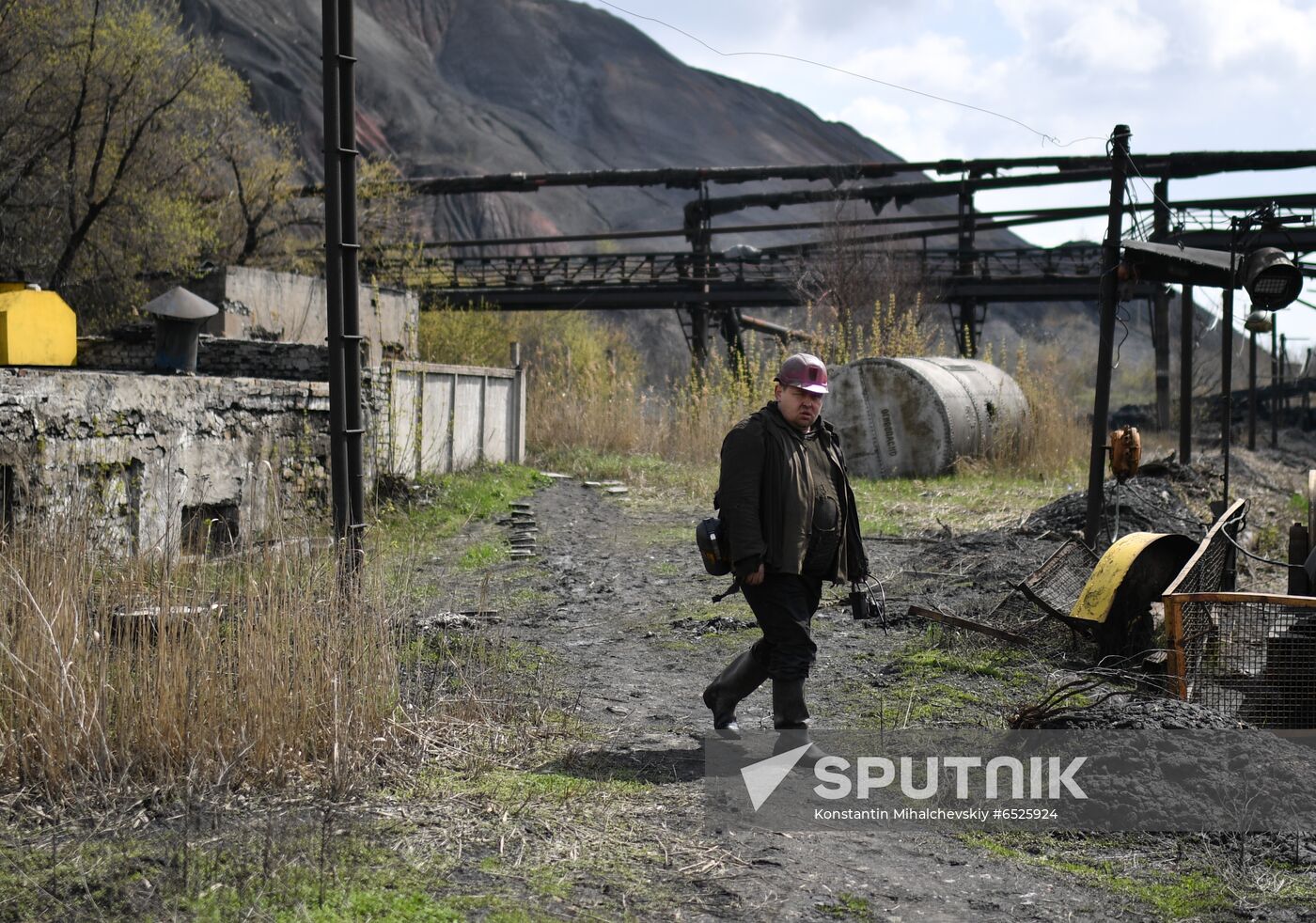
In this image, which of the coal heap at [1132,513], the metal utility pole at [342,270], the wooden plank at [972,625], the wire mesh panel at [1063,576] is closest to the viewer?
the metal utility pole at [342,270]

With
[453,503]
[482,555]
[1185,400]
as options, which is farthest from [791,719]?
[1185,400]

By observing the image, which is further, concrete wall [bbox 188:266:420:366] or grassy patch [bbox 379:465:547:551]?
concrete wall [bbox 188:266:420:366]

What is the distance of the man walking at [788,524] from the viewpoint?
506cm

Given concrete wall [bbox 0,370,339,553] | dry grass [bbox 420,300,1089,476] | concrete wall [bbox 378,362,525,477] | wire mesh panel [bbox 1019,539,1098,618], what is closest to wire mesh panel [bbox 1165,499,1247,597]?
wire mesh panel [bbox 1019,539,1098,618]

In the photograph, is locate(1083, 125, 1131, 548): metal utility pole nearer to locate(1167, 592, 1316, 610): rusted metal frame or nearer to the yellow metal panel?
the yellow metal panel

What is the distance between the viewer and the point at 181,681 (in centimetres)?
457

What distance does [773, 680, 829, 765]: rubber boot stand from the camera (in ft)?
17.1

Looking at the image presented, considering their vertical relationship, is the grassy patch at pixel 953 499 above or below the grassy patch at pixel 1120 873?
above

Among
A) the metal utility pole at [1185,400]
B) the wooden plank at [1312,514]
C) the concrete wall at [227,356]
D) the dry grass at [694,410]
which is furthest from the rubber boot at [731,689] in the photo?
the dry grass at [694,410]

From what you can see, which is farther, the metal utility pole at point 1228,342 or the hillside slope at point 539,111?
the hillside slope at point 539,111

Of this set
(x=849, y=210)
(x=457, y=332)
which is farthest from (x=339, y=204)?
(x=849, y=210)

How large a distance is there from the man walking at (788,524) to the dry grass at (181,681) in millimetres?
1615

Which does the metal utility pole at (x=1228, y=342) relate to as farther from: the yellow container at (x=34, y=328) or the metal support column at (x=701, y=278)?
the metal support column at (x=701, y=278)

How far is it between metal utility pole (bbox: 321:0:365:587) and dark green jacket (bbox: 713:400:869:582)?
2.70m
